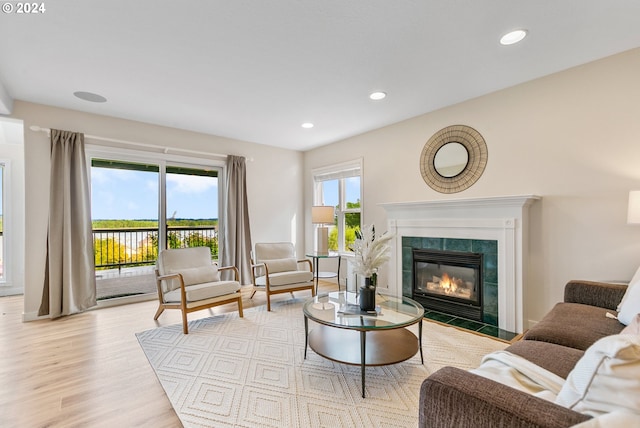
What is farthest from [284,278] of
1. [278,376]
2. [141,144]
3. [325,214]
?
[141,144]

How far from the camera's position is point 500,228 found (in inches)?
119

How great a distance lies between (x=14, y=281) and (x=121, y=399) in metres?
4.47

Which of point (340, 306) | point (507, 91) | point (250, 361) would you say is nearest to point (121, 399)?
point (250, 361)

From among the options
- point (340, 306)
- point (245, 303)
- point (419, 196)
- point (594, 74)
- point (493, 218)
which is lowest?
point (245, 303)

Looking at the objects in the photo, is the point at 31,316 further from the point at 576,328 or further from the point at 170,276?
the point at 576,328

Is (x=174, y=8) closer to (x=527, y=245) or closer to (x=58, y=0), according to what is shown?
(x=58, y=0)

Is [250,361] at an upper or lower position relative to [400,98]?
lower

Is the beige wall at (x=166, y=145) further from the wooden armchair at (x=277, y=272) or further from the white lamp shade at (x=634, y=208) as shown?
the white lamp shade at (x=634, y=208)

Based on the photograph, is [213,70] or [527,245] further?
[527,245]

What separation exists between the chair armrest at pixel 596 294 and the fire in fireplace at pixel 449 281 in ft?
2.97

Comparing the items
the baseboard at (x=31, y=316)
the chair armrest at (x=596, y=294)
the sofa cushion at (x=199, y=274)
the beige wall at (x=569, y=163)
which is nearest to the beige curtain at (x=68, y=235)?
the baseboard at (x=31, y=316)

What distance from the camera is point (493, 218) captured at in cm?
308

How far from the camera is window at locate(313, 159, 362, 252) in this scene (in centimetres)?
491

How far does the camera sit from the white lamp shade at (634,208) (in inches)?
83.9
